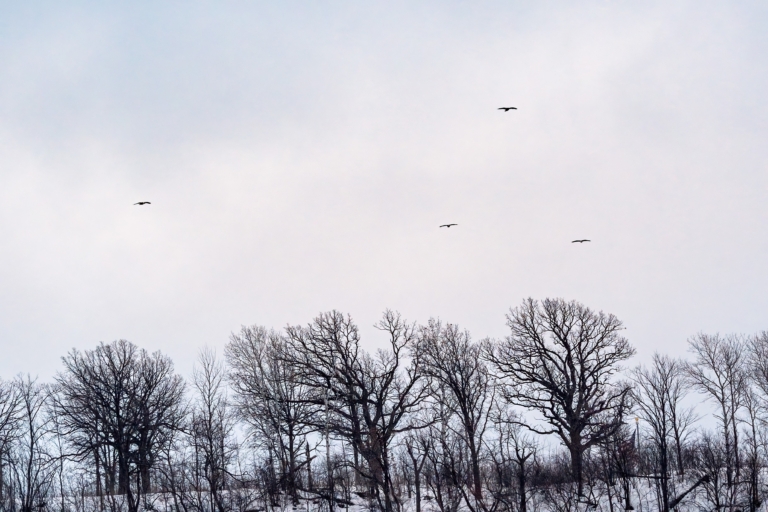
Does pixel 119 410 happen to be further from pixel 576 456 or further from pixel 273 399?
pixel 576 456

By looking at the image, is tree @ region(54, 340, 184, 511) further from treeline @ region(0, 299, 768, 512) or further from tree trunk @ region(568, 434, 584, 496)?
tree trunk @ region(568, 434, 584, 496)

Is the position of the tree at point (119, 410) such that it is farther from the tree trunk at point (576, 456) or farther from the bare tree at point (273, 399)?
the tree trunk at point (576, 456)

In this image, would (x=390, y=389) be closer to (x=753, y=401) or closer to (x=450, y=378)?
(x=450, y=378)

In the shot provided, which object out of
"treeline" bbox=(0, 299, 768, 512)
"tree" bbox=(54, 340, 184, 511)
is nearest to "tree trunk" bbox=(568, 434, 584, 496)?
"treeline" bbox=(0, 299, 768, 512)

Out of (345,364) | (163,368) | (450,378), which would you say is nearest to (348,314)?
(345,364)

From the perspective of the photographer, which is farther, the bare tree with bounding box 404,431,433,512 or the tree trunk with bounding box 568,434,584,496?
the tree trunk with bounding box 568,434,584,496

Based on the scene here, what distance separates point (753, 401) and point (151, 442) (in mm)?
48836

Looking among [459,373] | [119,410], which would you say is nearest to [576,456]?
[459,373]

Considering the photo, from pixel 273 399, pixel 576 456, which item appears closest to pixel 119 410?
pixel 273 399

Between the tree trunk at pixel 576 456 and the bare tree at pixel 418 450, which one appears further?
the tree trunk at pixel 576 456

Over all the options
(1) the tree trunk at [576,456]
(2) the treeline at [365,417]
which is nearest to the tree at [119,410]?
(2) the treeline at [365,417]

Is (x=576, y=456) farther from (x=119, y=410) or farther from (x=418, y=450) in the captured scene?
(x=119, y=410)

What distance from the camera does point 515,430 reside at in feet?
174

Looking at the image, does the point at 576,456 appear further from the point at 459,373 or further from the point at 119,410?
the point at 119,410
